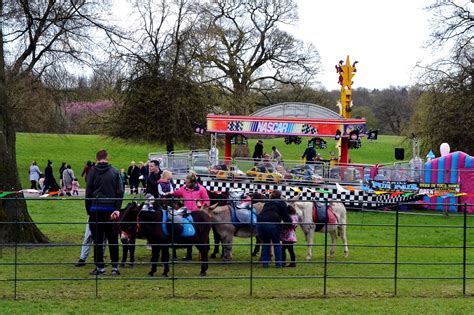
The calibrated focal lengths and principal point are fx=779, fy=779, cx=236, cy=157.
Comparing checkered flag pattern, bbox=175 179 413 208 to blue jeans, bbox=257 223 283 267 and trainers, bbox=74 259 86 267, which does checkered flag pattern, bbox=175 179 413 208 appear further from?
trainers, bbox=74 259 86 267

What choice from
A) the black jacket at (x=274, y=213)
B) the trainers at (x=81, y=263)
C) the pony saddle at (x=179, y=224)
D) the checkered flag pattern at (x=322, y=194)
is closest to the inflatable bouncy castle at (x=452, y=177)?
the checkered flag pattern at (x=322, y=194)

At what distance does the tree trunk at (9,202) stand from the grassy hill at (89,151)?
31377 mm

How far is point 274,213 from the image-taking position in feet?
43.2

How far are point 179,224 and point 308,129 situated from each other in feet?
65.9

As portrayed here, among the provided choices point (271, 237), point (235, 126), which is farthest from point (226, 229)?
point (235, 126)

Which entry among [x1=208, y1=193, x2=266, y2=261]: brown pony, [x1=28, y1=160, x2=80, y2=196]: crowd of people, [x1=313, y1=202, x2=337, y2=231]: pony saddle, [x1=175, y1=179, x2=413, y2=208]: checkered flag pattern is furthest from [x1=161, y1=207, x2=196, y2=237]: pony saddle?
[x1=28, y1=160, x2=80, y2=196]: crowd of people

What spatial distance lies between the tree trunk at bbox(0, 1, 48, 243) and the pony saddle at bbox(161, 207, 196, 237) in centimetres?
447

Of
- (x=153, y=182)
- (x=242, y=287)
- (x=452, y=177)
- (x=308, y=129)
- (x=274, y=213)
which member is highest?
(x=308, y=129)

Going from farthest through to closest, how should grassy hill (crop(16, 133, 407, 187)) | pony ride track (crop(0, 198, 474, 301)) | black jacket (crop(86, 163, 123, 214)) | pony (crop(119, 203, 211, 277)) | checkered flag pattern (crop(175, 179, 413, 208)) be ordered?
grassy hill (crop(16, 133, 407, 187))
checkered flag pattern (crop(175, 179, 413, 208))
black jacket (crop(86, 163, 123, 214))
pony (crop(119, 203, 211, 277))
pony ride track (crop(0, 198, 474, 301))

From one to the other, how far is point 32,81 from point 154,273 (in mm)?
12982

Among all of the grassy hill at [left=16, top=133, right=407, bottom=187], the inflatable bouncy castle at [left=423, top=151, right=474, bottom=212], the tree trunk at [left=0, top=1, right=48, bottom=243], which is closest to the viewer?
the tree trunk at [left=0, top=1, right=48, bottom=243]

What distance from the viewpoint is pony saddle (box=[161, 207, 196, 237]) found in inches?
471

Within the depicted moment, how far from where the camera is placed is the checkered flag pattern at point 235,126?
33.0m

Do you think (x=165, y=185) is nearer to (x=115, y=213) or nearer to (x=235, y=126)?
(x=115, y=213)
